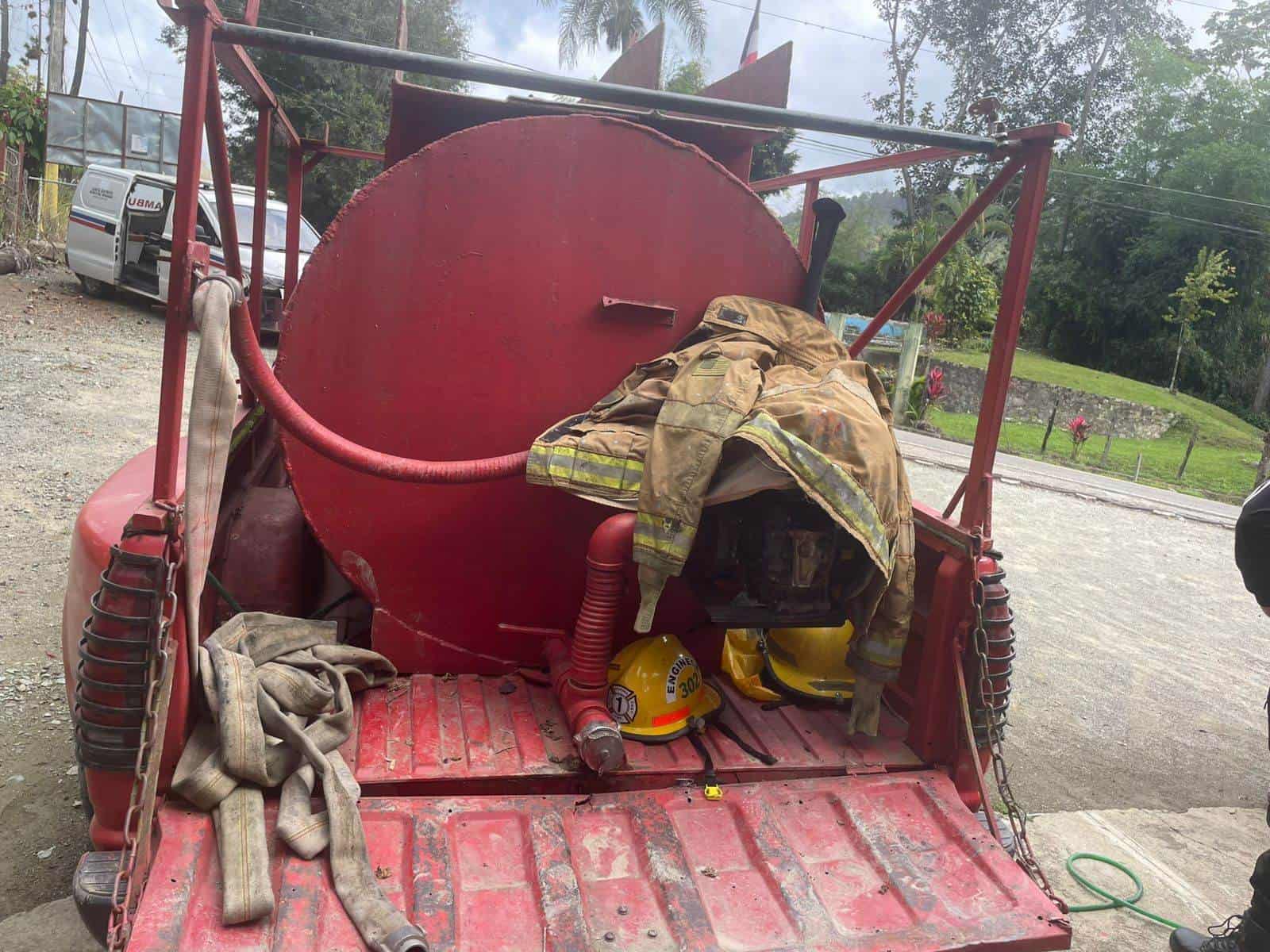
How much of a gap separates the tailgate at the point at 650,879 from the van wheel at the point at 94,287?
1421 cm

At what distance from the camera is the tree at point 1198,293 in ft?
99.6

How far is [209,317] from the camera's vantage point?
1.99 metres

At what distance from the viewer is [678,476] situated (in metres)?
2.31

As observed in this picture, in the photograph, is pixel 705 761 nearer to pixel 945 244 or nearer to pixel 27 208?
pixel 945 244

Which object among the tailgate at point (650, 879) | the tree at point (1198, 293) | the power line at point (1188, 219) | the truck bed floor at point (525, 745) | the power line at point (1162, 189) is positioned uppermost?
the power line at point (1162, 189)

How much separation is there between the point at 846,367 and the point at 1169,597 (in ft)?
20.6

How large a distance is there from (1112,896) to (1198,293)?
3289 centimetres

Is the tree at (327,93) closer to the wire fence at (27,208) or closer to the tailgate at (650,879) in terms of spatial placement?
the wire fence at (27,208)

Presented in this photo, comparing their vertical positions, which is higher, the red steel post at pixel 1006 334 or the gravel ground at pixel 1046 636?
the red steel post at pixel 1006 334

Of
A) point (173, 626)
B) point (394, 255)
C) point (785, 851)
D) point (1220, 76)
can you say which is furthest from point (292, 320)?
point (1220, 76)

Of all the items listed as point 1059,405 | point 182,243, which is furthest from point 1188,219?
point 182,243

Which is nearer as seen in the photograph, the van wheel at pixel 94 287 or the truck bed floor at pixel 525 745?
the truck bed floor at pixel 525 745

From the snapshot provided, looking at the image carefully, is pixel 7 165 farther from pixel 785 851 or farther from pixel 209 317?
pixel 785 851

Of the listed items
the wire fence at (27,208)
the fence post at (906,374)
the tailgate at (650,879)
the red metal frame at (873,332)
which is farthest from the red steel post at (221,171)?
the fence post at (906,374)
